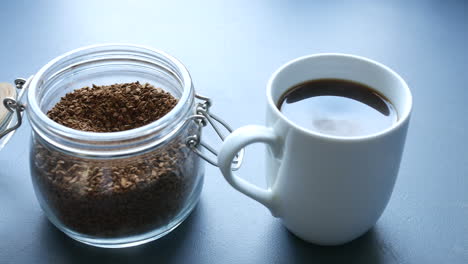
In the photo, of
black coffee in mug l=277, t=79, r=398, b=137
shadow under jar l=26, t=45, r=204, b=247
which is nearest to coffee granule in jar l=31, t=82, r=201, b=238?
shadow under jar l=26, t=45, r=204, b=247

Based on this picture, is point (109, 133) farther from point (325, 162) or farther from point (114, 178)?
point (325, 162)

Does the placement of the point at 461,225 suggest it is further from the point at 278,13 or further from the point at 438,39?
the point at 278,13

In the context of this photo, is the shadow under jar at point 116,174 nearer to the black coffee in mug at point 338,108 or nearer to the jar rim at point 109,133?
the jar rim at point 109,133

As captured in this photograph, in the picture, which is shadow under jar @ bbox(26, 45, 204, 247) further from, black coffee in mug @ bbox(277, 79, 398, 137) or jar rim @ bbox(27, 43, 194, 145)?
black coffee in mug @ bbox(277, 79, 398, 137)

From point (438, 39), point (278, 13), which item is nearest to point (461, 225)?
point (438, 39)

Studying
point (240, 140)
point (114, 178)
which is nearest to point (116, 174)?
point (114, 178)

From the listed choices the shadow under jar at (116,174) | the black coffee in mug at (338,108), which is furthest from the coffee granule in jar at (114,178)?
the black coffee in mug at (338,108)
